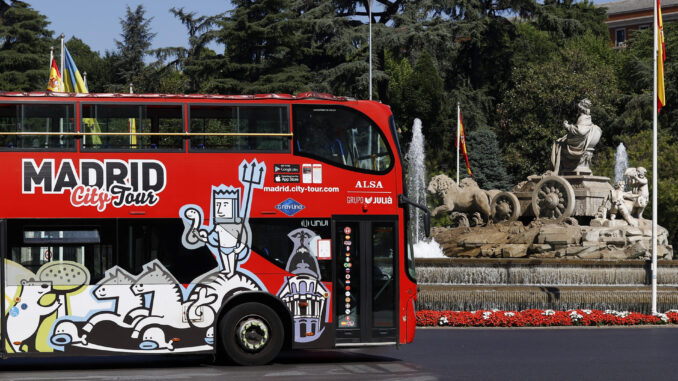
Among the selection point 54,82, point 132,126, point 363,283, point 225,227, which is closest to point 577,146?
point 54,82

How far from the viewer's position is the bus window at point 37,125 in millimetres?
15859

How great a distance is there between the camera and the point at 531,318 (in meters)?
25.4

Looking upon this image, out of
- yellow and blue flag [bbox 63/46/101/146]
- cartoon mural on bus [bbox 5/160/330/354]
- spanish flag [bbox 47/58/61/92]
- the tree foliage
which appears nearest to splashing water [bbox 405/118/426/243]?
the tree foliage

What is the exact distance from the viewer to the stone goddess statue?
113 feet

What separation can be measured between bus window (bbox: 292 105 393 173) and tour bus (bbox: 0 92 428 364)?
0.02m

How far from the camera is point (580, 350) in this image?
1944cm

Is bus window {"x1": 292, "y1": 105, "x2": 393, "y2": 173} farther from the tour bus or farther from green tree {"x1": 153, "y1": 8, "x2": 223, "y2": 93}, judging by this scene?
green tree {"x1": 153, "y1": 8, "x2": 223, "y2": 93}

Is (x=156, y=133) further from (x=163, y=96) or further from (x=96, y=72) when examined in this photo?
Answer: (x=96, y=72)

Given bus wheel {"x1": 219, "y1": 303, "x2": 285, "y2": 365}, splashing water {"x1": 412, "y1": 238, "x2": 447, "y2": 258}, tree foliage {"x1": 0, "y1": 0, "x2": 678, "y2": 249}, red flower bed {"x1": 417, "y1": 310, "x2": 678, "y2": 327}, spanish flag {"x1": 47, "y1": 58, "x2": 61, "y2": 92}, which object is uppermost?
tree foliage {"x1": 0, "y1": 0, "x2": 678, "y2": 249}

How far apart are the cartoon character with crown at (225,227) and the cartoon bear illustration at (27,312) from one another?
6.87 ft

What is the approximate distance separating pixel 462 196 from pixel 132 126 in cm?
2123

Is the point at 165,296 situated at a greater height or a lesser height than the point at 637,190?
lesser

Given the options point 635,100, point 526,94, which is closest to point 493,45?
point 526,94

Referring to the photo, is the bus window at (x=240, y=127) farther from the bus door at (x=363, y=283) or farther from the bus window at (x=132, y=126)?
the bus door at (x=363, y=283)
